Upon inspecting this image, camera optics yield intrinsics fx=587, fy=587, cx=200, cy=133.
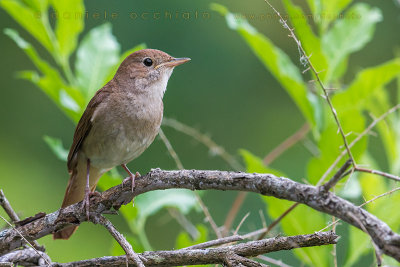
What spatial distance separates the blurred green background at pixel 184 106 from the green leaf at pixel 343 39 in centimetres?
270

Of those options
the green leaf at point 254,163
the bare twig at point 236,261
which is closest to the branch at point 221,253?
the bare twig at point 236,261

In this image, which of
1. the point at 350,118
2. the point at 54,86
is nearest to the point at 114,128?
the point at 54,86

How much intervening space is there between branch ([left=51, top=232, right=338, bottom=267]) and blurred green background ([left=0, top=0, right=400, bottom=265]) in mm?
3663

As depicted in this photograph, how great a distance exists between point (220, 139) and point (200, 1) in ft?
5.13

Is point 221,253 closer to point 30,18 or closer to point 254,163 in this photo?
point 254,163

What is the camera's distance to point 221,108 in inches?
272

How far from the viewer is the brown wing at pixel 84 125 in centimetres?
340

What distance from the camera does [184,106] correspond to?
6.57 metres

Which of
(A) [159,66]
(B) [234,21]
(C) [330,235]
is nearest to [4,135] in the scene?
(A) [159,66]

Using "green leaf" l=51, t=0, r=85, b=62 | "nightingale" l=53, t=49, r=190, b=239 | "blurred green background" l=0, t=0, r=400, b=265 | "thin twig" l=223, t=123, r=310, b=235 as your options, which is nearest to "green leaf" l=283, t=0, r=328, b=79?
"thin twig" l=223, t=123, r=310, b=235

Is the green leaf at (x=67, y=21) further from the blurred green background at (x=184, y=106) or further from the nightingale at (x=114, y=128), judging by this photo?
the blurred green background at (x=184, y=106)

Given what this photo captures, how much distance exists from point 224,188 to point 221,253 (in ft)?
0.85

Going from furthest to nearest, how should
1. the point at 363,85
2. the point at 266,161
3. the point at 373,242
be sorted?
the point at 266,161
the point at 363,85
the point at 373,242

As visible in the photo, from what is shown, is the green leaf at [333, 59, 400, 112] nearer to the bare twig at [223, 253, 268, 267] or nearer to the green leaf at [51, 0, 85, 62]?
the bare twig at [223, 253, 268, 267]
